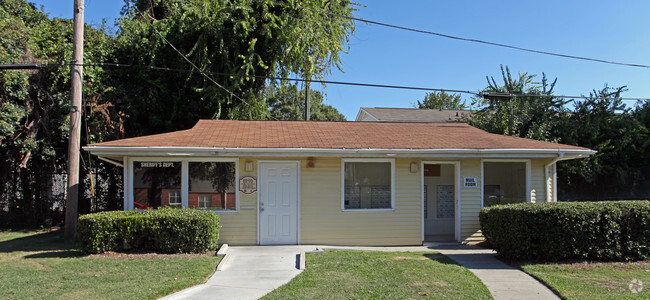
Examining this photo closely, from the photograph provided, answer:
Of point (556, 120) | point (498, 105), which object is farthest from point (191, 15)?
point (556, 120)

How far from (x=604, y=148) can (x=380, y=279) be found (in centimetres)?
1331

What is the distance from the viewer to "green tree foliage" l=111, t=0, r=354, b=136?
A: 1466 cm

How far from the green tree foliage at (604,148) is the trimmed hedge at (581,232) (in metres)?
8.04

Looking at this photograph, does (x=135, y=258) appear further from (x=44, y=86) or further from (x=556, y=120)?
(x=556, y=120)

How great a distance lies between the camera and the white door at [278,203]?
9.99 m

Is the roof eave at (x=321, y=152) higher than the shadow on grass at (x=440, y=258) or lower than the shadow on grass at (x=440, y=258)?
higher

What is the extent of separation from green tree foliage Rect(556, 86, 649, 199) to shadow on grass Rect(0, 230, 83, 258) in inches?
634

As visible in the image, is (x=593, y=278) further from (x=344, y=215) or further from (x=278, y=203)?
(x=278, y=203)

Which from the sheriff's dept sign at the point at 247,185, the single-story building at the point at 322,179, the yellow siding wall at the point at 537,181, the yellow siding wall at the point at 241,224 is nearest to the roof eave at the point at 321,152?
the single-story building at the point at 322,179

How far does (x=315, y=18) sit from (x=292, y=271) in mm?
11288

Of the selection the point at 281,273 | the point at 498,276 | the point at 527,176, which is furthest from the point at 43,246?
the point at 527,176

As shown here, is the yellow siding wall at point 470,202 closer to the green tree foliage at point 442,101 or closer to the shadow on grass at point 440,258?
the shadow on grass at point 440,258

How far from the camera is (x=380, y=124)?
1372 cm

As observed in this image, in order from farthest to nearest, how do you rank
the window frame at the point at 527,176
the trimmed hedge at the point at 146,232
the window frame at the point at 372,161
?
1. the window frame at the point at 527,176
2. the window frame at the point at 372,161
3. the trimmed hedge at the point at 146,232
